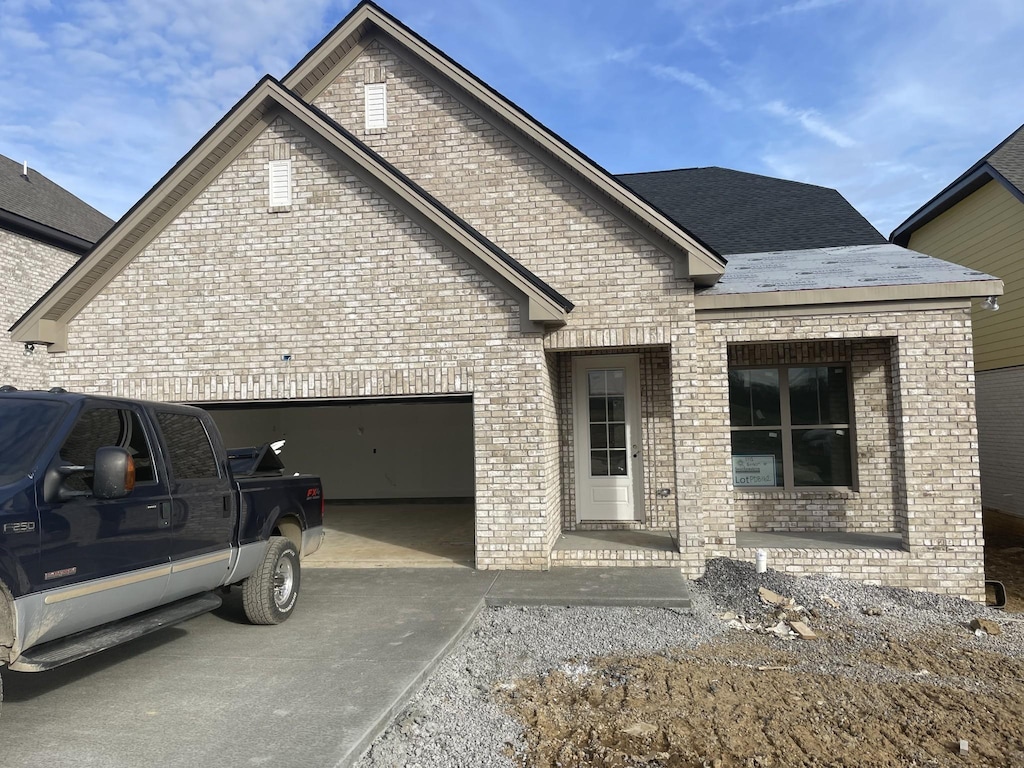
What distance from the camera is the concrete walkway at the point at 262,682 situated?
13.1ft

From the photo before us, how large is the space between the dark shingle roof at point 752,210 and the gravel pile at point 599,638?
17.5 ft

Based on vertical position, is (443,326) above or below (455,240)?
below

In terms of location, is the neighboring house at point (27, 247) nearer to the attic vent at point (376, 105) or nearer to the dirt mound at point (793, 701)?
the attic vent at point (376, 105)

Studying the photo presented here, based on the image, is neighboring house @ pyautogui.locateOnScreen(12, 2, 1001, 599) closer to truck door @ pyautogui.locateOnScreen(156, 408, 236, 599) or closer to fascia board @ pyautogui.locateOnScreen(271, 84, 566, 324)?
fascia board @ pyautogui.locateOnScreen(271, 84, 566, 324)

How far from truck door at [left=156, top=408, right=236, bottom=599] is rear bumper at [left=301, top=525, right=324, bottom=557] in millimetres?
1608

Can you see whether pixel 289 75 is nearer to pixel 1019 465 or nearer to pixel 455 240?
pixel 455 240

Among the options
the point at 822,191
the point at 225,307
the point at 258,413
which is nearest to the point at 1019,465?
the point at 822,191

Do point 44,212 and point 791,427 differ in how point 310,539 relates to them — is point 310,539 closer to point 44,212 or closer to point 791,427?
point 791,427

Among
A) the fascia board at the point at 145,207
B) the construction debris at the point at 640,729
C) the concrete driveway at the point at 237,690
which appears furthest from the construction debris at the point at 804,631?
the fascia board at the point at 145,207

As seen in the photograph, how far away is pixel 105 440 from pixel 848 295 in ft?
25.4

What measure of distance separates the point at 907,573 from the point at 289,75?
34.5 feet

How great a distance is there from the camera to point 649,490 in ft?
33.9

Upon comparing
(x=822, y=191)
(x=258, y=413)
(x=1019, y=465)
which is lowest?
(x=1019, y=465)

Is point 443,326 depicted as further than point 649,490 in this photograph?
No
